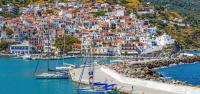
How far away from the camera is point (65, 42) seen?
2702 inches

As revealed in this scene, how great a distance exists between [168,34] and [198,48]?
4255mm

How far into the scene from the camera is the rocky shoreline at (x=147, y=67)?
43550 millimetres

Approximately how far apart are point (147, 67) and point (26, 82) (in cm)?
1241

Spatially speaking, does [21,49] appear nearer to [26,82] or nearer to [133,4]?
[26,82]

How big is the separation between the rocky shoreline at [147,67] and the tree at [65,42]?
39.8 feet

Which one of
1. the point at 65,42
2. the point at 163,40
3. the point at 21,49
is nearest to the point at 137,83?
the point at 21,49

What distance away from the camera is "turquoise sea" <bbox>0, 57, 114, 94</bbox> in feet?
135

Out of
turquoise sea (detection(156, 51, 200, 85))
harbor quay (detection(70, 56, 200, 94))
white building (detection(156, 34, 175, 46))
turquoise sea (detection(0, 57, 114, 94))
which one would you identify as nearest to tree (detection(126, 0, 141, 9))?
white building (detection(156, 34, 175, 46))

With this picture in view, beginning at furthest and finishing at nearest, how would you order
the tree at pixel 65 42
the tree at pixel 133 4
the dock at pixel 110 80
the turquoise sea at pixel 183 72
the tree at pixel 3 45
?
the tree at pixel 133 4
the tree at pixel 3 45
the tree at pixel 65 42
the turquoise sea at pixel 183 72
the dock at pixel 110 80

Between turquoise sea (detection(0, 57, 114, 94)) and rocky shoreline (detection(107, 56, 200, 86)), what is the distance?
15.5 ft

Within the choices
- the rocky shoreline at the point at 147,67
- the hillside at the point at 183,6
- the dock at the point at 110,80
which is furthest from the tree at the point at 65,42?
the hillside at the point at 183,6

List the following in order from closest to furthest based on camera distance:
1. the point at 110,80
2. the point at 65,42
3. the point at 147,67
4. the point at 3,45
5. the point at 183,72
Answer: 1. the point at 110,80
2. the point at 183,72
3. the point at 147,67
4. the point at 65,42
5. the point at 3,45

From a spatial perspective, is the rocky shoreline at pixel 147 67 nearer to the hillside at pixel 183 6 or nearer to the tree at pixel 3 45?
the tree at pixel 3 45

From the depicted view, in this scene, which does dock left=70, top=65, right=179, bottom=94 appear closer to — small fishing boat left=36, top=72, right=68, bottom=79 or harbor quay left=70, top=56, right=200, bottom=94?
harbor quay left=70, top=56, right=200, bottom=94
